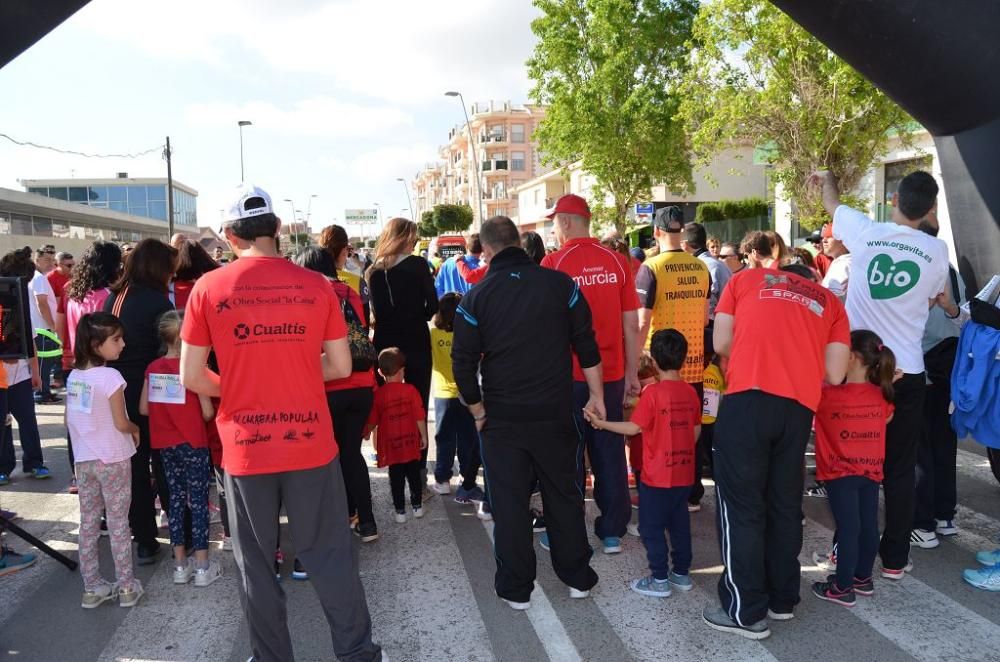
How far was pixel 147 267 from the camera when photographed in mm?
4605

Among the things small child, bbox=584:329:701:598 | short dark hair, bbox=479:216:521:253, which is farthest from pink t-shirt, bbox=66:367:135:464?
small child, bbox=584:329:701:598

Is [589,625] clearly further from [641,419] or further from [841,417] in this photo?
[841,417]

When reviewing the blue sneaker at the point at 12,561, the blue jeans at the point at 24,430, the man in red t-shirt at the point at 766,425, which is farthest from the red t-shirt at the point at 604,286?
the blue jeans at the point at 24,430

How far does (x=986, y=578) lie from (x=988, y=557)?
0.84ft

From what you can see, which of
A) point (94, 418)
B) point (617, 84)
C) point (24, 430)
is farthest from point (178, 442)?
point (617, 84)

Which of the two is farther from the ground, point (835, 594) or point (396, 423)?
point (396, 423)

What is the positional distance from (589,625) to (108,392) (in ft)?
9.67

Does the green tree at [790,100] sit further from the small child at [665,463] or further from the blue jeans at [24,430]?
the blue jeans at [24,430]

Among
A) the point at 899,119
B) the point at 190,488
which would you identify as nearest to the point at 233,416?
the point at 190,488

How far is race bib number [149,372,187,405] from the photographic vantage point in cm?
411

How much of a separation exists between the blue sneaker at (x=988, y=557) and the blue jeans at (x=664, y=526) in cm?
182

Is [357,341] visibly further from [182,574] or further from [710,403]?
[710,403]

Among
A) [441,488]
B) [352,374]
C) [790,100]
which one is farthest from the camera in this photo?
[790,100]

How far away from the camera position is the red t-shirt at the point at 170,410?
414 centimetres
